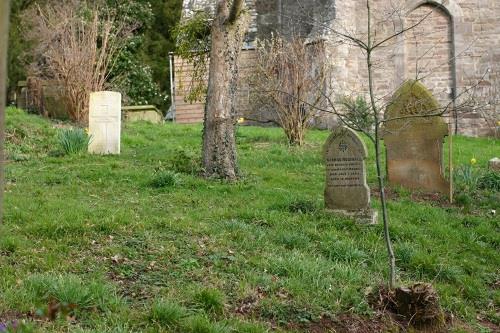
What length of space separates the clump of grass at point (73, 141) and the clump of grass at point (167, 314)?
701 cm

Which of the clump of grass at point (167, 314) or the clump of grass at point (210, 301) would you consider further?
the clump of grass at point (210, 301)

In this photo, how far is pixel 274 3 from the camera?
20359 millimetres

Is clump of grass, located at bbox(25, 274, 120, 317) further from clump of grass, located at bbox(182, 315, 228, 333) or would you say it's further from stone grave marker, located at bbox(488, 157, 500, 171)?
stone grave marker, located at bbox(488, 157, 500, 171)

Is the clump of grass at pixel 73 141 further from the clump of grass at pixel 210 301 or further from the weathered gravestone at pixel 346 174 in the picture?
the clump of grass at pixel 210 301

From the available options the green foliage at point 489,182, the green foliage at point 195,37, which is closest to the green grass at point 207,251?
the green foliage at point 489,182

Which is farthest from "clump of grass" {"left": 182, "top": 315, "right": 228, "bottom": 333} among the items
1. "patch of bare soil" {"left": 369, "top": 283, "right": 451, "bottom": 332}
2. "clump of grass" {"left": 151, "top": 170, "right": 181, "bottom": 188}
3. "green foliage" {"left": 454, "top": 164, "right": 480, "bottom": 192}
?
"green foliage" {"left": 454, "top": 164, "right": 480, "bottom": 192}

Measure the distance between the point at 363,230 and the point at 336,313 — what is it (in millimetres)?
2210

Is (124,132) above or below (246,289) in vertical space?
above

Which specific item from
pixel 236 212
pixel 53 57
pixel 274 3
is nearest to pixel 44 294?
pixel 236 212

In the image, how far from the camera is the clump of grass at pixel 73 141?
10680 mm

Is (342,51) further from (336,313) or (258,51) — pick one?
(336,313)

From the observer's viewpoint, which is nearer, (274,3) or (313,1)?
(313,1)

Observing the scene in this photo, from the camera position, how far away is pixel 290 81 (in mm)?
13242

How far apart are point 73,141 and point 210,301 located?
7.07 m
